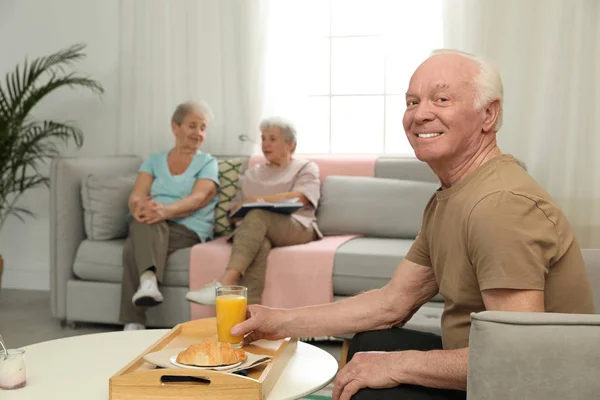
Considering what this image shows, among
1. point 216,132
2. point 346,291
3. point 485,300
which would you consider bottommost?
point 346,291

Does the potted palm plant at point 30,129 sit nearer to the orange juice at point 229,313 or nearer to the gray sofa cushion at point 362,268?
the gray sofa cushion at point 362,268

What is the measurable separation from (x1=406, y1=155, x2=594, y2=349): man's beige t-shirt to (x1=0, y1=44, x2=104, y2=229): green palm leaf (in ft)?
11.1

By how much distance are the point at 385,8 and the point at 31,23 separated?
2.19 meters

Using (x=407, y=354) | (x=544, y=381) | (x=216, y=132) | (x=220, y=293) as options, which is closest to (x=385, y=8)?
(x=216, y=132)

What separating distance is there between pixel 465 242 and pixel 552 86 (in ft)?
9.65

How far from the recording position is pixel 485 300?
1.38 meters

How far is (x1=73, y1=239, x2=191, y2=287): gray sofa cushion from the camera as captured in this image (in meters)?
3.75

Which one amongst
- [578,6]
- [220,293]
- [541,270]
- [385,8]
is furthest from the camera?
[385,8]

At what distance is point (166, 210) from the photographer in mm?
3857

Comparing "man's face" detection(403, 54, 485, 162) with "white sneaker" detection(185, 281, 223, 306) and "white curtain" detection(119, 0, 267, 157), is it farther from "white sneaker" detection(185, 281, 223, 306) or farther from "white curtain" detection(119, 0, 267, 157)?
"white curtain" detection(119, 0, 267, 157)

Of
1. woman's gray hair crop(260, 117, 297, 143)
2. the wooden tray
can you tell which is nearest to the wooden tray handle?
the wooden tray

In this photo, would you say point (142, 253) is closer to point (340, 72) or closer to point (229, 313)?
point (340, 72)

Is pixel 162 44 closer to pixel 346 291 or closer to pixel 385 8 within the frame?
pixel 385 8

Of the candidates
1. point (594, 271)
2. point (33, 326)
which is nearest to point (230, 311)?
point (594, 271)
